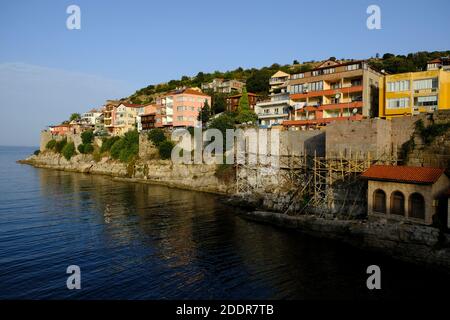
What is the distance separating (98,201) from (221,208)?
15349 millimetres

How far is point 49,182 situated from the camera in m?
55.8

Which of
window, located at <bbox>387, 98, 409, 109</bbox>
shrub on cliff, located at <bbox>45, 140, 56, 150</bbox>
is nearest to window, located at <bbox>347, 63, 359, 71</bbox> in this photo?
window, located at <bbox>387, 98, 409, 109</bbox>

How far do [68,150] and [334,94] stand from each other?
66782 millimetres

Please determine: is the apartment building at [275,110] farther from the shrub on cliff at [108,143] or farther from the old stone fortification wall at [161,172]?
the shrub on cliff at [108,143]

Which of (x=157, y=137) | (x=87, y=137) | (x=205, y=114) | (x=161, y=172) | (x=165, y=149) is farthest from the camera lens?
(x=87, y=137)

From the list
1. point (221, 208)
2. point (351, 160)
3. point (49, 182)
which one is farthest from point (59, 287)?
point (49, 182)

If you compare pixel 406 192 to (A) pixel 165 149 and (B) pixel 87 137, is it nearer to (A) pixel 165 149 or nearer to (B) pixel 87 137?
(A) pixel 165 149

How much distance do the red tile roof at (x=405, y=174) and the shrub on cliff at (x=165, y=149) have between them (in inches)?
1441

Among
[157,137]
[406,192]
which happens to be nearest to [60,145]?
Answer: [157,137]

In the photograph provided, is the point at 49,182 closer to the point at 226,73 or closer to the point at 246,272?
the point at 246,272

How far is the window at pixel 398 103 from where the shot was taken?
34.7 metres

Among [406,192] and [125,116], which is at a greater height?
[125,116]

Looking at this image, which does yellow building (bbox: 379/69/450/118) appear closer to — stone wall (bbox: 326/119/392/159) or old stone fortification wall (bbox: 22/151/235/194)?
stone wall (bbox: 326/119/392/159)

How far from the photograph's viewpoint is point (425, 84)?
33.6m
